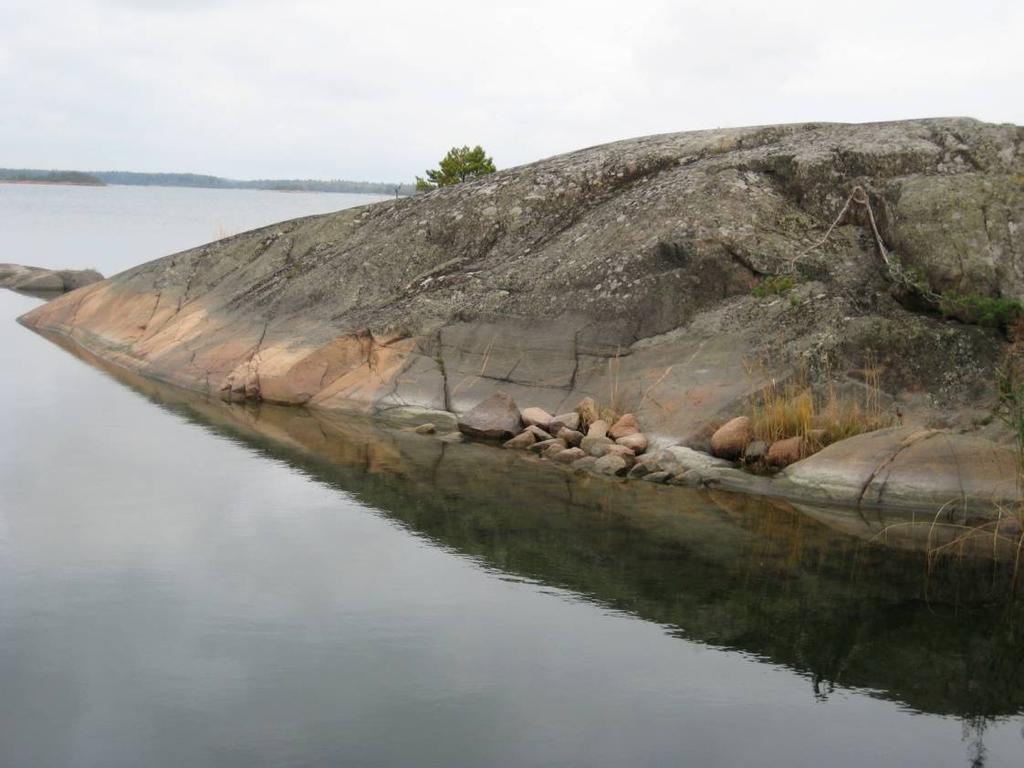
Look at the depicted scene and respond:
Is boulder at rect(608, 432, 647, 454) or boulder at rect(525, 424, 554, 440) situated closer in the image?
boulder at rect(608, 432, 647, 454)

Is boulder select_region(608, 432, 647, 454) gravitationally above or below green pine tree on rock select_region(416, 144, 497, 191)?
Answer: below

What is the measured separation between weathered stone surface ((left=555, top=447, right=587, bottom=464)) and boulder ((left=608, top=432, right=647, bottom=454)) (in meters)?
0.49

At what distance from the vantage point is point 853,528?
12.1m

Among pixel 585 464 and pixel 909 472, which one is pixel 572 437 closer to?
pixel 585 464

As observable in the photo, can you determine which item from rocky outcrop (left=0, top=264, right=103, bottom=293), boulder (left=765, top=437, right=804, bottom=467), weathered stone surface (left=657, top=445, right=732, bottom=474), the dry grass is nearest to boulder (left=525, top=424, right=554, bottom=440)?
weathered stone surface (left=657, top=445, right=732, bottom=474)

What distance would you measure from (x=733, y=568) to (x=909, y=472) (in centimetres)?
260

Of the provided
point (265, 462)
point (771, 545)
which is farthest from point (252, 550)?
point (771, 545)

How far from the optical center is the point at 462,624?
9.38 metres

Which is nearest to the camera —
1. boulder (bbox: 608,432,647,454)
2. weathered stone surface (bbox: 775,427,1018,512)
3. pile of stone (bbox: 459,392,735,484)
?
weathered stone surface (bbox: 775,427,1018,512)

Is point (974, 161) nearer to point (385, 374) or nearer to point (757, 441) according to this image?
point (757, 441)

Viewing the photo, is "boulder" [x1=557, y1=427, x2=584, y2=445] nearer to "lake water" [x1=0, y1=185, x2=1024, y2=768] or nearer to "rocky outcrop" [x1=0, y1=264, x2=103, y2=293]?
"lake water" [x1=0, y1=185, x2=1024, y2=768]

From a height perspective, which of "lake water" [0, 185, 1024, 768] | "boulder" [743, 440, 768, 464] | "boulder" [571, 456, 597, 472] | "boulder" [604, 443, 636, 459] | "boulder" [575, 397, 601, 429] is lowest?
"lake water" [0, 185, 1024, 768]

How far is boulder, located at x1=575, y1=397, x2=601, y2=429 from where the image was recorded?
15.3m

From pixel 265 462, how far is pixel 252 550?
12.5ft
